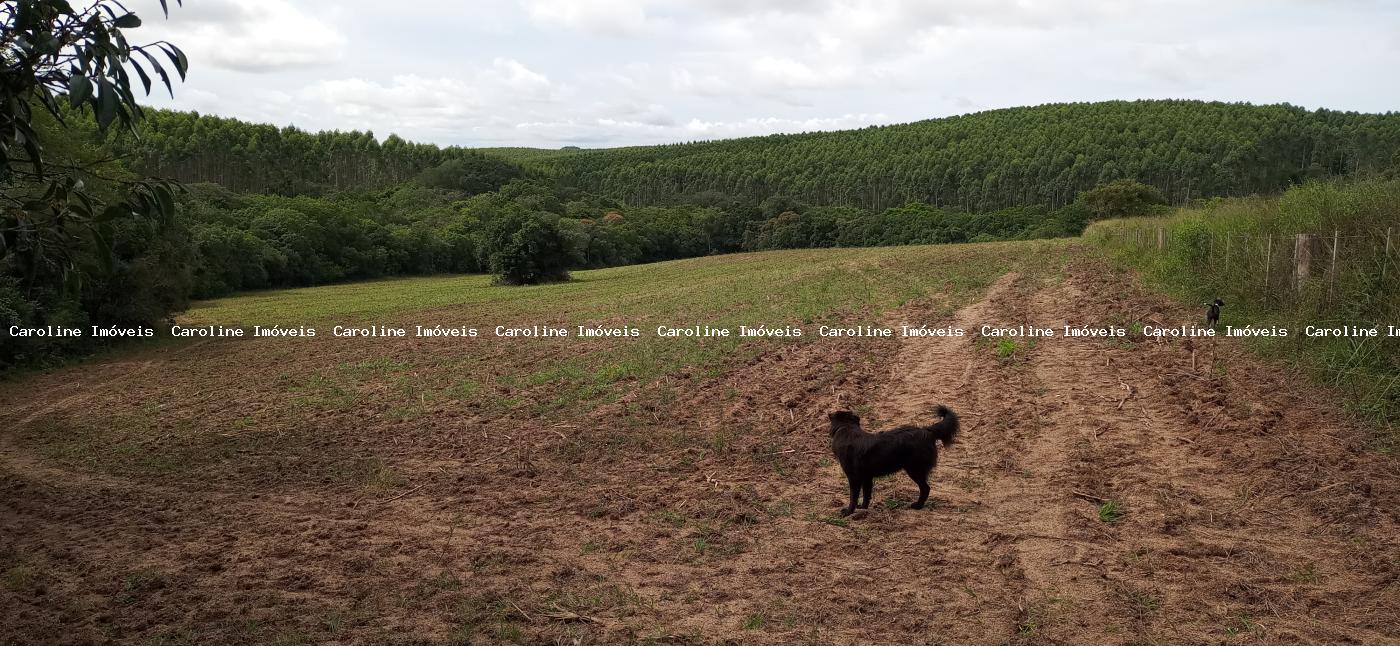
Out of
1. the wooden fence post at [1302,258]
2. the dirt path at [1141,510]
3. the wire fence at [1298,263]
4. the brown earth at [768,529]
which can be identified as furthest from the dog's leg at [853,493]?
the wooden fence post at [1302,258]

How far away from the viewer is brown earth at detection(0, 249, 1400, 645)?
18.0 feet

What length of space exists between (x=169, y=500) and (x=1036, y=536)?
890 centimetres

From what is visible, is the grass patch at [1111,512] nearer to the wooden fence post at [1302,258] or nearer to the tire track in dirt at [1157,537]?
the tire track in dirt at [1157,537]

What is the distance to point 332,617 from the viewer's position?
224 inches

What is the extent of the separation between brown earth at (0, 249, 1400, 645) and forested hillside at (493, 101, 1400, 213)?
6990 cm

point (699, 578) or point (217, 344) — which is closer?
point (699, 578)

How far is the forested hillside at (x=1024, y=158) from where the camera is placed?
310 feet

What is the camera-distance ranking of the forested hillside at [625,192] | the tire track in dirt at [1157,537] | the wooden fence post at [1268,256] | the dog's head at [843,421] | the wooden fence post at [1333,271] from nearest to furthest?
1. the tire track in dirt at [1157,537]
2. the dog's head at [843,421]
3. the wooden fence post at [1333,271]
4. the wooden fence post at [1268,256]
5. the forested hillside at [625,192]

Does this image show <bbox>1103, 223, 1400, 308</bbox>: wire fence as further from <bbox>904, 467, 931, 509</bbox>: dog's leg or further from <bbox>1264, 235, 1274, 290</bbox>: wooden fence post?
<bbox>904, 467, 931, 509</bbox>: dog's leg

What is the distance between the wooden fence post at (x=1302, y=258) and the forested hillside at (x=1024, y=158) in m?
65.9

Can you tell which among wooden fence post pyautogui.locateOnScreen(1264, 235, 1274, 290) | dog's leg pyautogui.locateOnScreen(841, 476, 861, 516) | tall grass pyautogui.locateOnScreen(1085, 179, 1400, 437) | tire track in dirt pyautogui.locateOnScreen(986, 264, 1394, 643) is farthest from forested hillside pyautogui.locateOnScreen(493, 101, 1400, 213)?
dog's leg pyautogui.locateOnScreen(841, 476, 861, 516)

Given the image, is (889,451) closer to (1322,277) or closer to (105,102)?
(105,102)

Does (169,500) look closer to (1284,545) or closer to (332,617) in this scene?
(332,617)

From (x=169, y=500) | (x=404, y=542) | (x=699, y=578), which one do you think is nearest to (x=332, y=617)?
(x=404, y=542)
